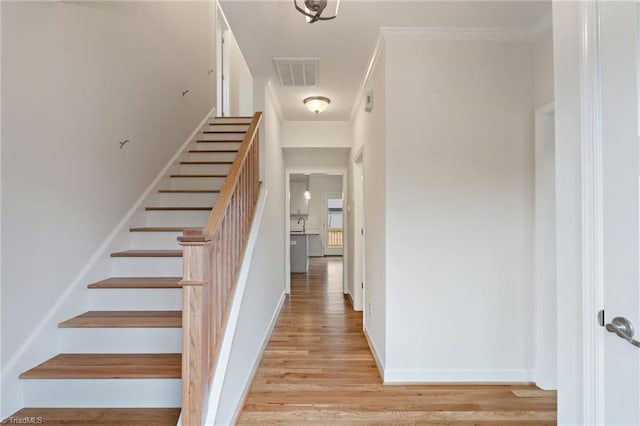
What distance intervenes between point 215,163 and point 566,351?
3310 mm

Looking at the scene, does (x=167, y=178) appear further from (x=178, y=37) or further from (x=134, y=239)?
(x=178, y=37)

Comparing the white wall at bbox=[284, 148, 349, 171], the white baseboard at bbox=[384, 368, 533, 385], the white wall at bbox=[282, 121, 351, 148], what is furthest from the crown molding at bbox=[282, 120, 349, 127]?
the white baseboard at bbox=[384, 368, 533, 385]

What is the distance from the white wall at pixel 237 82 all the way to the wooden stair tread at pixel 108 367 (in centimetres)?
488

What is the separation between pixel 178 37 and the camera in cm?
363

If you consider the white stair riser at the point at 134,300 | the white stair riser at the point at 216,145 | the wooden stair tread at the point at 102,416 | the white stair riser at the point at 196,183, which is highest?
the white stair riser at the point at 216,145

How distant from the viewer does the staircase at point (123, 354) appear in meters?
1.62

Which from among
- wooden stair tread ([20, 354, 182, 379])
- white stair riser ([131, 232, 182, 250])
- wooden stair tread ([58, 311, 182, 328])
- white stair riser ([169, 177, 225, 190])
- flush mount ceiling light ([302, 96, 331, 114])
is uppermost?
flush mount ceiling light ([302, 96, 331, 114])

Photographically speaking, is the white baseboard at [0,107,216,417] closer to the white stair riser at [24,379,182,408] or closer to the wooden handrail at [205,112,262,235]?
the white stair riser at [24,379,182,408]

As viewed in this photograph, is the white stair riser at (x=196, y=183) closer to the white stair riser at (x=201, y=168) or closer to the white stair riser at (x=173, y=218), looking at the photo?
the white stair riser at (x=201, y=168)

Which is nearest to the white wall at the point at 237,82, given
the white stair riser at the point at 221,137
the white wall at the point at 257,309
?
the white stair riser at the point at 221,137

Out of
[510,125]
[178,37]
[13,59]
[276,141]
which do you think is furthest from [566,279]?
[178,37]

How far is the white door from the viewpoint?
3.03ft

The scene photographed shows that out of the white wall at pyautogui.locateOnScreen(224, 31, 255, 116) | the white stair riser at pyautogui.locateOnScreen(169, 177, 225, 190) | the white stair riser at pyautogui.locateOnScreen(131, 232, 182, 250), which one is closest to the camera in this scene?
the white stair riser at pyautogui.locateOnScreen(131, 232, 182, 250)

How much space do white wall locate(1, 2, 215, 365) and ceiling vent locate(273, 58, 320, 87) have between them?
1225 millimetres
